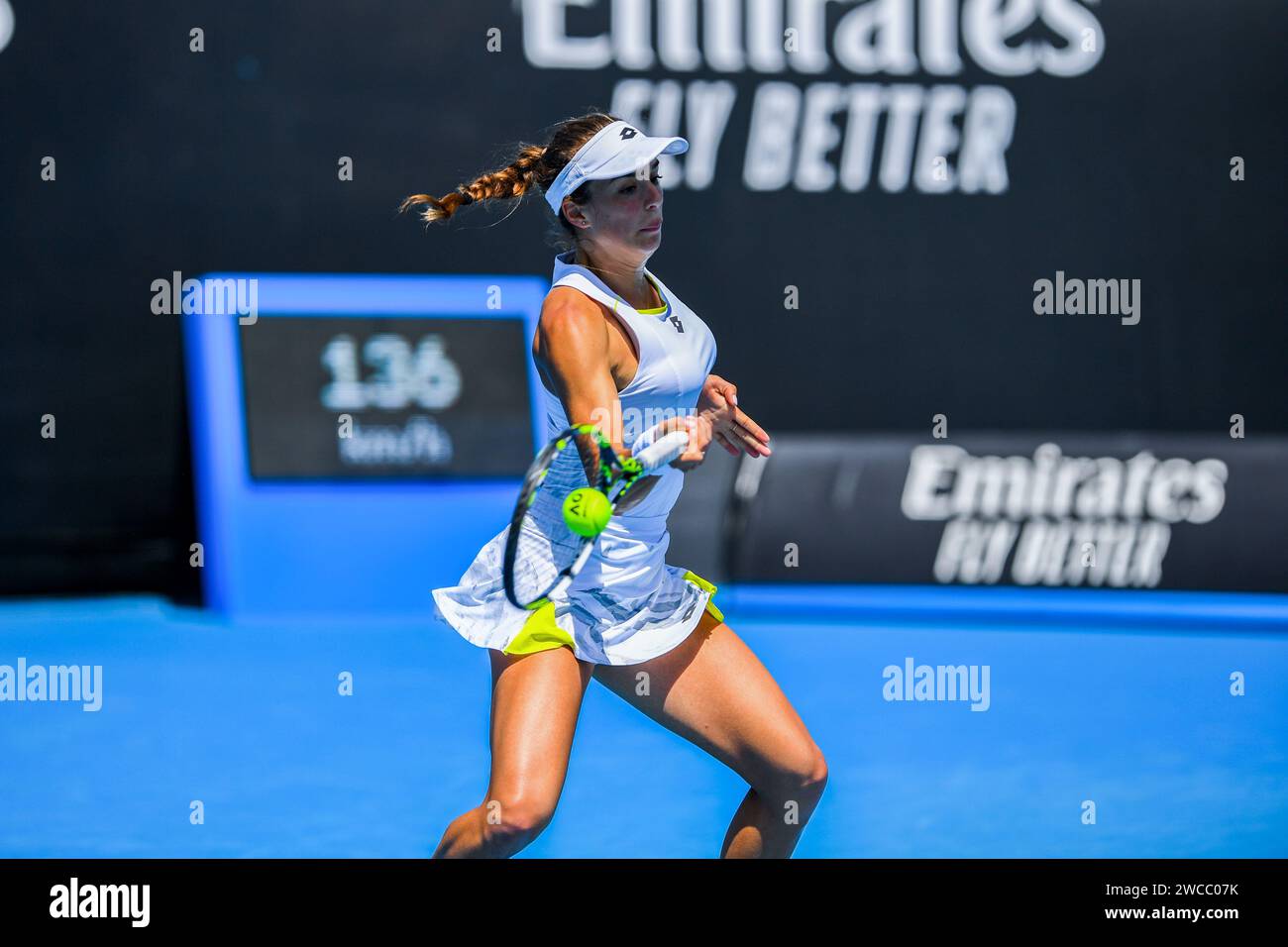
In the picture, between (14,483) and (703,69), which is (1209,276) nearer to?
(703,69)

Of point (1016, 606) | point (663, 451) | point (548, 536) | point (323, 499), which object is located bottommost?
point (1016, 606)

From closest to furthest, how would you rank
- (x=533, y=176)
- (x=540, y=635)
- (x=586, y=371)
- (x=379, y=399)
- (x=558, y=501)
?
(x=586, y=371)
(x=540, y=635)
(x=558, y=501)
(x=533, y=176)
(x=379, y=399)

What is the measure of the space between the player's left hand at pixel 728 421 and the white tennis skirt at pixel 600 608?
217 mm

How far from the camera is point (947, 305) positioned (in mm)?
8359

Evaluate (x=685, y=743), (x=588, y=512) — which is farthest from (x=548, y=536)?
(x=685, y=743)

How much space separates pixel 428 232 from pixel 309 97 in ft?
2.93

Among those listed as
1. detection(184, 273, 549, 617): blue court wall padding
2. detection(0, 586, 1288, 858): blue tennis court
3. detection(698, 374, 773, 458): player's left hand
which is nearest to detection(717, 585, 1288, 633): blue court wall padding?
detection(0, 586, 1288, 858): blue tennis court

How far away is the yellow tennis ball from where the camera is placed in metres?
2.60

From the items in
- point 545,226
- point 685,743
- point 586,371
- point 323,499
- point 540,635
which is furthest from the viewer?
point 545,226

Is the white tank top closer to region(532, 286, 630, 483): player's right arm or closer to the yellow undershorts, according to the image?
region(532, 286, 630, 483): player's right arm

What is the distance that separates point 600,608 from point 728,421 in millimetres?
441

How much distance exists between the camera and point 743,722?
2.88m

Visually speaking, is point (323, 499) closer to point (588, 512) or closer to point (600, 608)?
point (600, 608)
